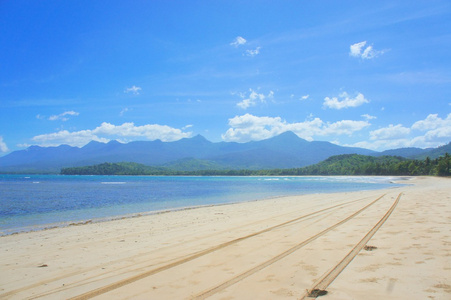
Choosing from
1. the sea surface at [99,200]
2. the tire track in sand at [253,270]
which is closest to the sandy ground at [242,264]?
the tire track in sand at [253,270]

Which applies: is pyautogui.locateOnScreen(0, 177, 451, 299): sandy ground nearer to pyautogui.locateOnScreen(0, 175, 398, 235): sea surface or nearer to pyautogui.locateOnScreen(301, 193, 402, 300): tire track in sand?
pyautogui.locateOnScreen(301, 193, 402, 300): tire track in sand

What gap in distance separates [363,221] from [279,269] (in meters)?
8.16

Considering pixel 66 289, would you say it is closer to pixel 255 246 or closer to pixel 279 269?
pixel 279 269

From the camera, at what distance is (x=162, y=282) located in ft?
19.4

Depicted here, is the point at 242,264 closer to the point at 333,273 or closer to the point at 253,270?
the point at 253,270

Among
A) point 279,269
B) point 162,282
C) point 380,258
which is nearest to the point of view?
point 162,282

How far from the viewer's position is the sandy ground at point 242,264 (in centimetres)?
530

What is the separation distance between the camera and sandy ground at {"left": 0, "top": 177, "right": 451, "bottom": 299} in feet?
17.4

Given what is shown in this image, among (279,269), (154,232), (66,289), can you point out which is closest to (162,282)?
(66,289)

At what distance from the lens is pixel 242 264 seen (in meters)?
6.99

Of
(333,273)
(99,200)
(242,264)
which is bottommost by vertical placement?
(99,200)

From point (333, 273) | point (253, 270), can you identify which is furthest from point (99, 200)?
point (333, 273)

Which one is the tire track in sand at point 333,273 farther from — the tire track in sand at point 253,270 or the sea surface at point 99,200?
the sea surface at point 99,200

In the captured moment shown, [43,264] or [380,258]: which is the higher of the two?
[380,258]
